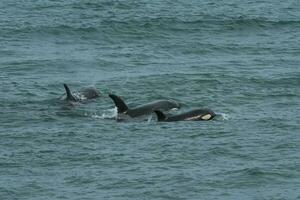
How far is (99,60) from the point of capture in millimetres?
41406

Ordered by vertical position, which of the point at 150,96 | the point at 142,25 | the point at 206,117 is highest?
the point at 206,117

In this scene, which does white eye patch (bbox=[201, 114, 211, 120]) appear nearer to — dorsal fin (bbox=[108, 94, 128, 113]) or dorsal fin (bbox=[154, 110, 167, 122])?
dorsal fin (bbox=[154, 110, 167, 122])

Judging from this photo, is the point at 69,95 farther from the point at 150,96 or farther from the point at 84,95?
the point at 150,96

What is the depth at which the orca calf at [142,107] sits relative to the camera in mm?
32406

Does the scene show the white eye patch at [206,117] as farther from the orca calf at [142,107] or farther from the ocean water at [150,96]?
the orca calf at [142,107]

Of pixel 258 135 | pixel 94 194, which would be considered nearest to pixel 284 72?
pixel 258 135

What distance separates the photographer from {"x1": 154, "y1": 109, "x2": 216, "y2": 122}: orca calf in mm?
31797

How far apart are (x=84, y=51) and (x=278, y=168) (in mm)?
17727

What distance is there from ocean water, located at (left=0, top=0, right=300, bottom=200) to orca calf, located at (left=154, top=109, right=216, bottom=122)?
0.28m

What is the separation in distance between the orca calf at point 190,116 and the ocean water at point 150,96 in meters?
0.28

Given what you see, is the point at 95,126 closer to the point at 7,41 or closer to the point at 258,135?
the point at 258,135

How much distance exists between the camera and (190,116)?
3197cm

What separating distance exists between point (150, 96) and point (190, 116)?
3.62 meters

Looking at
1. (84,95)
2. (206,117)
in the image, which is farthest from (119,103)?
(84,95)
